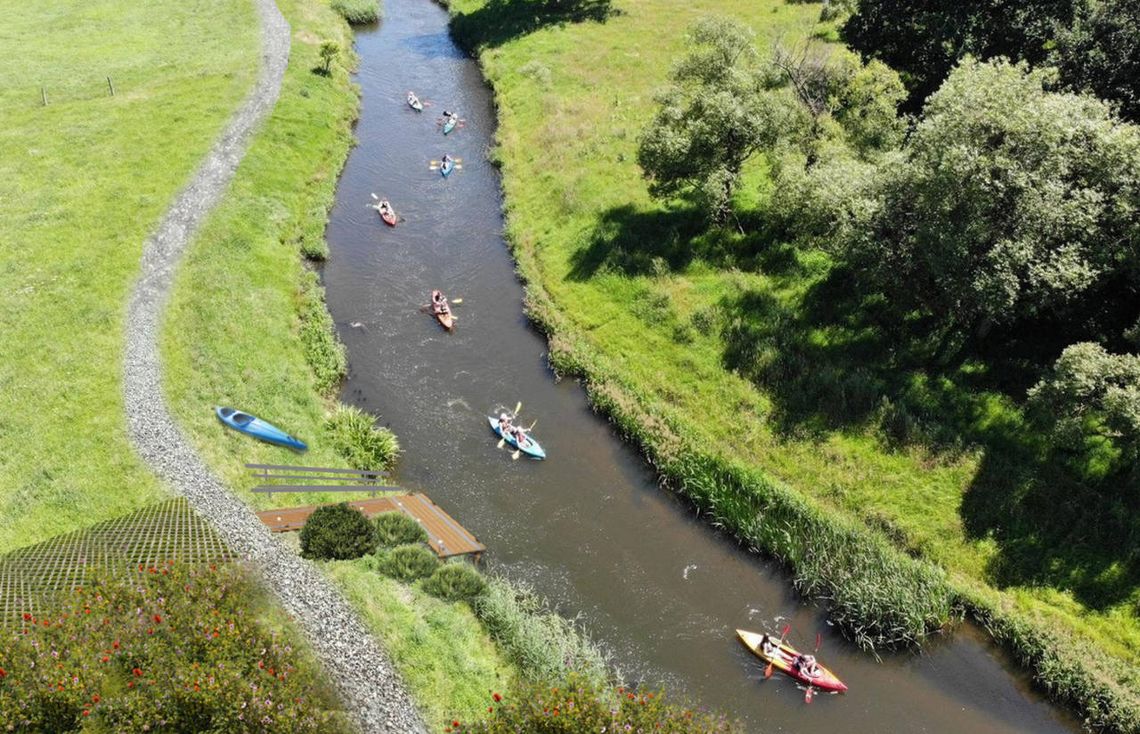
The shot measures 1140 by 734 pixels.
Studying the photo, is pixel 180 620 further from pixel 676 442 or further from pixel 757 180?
pixel 757 180

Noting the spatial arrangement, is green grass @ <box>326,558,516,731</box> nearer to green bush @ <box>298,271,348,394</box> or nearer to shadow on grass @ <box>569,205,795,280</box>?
green bush @ <box>298,271,348,394</box>

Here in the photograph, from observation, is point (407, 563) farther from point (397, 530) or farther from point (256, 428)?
point (256, 428)

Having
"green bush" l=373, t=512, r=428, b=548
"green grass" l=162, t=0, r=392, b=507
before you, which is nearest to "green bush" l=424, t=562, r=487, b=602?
"green bush" l=373, t=512, r=428, b=548

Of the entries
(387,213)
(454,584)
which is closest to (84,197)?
(387,213)

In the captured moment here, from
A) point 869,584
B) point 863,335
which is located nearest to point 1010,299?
point 863,335

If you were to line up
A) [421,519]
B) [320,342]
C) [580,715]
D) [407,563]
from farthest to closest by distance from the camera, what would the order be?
[320,342] < [421,519] < [407,563] < [580,715]

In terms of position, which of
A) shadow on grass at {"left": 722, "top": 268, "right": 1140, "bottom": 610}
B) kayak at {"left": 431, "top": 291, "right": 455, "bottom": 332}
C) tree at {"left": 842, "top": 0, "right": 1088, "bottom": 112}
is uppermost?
tree at {"left": 842, "top": 0, "right": 1088, "bottom": 112}
